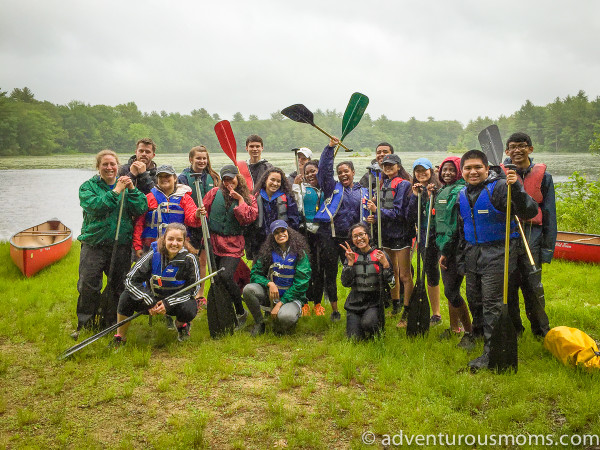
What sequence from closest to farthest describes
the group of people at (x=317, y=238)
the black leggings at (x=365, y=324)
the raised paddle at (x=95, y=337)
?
the group of people at (x=317, y=238)
the raised paddle at (x=95, y=337)
the black leggings at (x=365, y=324)

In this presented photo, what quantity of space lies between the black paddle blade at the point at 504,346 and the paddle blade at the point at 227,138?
3.96m

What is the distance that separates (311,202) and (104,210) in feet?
8.02

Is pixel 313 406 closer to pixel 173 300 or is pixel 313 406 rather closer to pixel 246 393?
pixel 246 393

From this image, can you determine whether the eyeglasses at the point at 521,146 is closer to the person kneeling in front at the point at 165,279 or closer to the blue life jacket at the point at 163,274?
the person kneeling in front at the point at 165,279

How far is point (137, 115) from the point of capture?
22875 mm

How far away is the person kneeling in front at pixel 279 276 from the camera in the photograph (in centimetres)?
487

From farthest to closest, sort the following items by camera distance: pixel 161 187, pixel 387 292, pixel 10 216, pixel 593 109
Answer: pixel 593 109 < pixel 10 216 < pixel 387 292 < pixel 161 187

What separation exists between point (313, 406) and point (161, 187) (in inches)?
120

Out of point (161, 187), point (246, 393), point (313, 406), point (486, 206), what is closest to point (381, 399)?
point (313, 406)

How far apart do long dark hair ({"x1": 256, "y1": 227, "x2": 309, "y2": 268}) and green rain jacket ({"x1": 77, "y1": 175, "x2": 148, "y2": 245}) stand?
143 cm

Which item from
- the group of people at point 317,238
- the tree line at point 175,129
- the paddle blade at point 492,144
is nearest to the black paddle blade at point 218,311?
the group of people at point 317,238

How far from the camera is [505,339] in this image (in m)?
3.59

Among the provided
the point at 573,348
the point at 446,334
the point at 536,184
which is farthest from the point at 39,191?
the point at 573,348

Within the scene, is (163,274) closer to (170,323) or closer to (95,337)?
(95,337)
